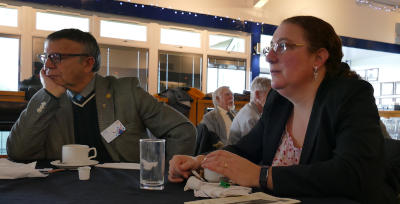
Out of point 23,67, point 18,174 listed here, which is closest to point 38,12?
point 23,67

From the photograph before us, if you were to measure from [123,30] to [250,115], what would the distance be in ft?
13.8

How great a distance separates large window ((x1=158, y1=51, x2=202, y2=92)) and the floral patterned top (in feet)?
18.9

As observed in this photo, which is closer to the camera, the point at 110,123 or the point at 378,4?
the point at 110,123

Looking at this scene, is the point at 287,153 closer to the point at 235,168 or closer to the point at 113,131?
the point at 235,168

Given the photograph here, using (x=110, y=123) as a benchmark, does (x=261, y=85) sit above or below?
above

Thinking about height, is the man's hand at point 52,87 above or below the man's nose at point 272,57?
below

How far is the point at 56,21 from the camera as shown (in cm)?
615

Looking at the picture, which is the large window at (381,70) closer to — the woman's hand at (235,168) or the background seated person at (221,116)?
the background seated person at (221,116)

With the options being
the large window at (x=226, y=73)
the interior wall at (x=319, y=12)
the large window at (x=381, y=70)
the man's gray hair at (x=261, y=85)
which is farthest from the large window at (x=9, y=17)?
the large window at (x=381, y=70)

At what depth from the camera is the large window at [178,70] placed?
6.98 metres

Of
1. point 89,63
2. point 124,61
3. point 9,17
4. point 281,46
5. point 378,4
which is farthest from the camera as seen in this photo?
point 378,4

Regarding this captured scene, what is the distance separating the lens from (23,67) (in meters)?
5.84

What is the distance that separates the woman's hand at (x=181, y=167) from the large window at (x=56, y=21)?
5712mm

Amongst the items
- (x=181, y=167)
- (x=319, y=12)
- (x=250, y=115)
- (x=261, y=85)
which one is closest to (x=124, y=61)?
(x=261, y=85)
